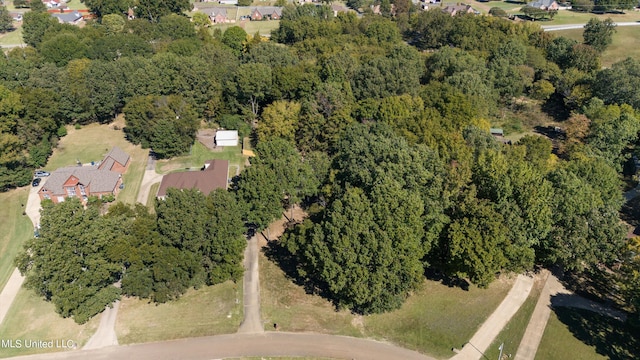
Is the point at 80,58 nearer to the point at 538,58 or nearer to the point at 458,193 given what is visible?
the point at 458,193

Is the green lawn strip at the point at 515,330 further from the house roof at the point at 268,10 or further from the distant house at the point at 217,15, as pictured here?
the distant house at the point at 217,15

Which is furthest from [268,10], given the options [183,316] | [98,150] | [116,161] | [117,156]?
[183,316]

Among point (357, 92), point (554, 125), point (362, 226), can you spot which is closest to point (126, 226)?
point (362, 226)

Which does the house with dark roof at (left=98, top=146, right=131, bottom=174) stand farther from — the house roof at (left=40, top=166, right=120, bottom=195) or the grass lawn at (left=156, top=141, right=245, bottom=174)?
the grass lawn at (left=156, top=141, right=245, bottom=174)

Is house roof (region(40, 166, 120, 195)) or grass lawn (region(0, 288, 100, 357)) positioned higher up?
house roof (region(40, 166, 120, 195))

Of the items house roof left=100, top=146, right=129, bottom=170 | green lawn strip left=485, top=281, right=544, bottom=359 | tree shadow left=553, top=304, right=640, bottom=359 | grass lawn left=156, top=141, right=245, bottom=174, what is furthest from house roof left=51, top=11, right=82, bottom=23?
tree shadow left=553, top=304, right=640, bottom=359

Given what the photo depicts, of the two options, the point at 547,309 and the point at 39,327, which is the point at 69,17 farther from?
the point at 547,309
